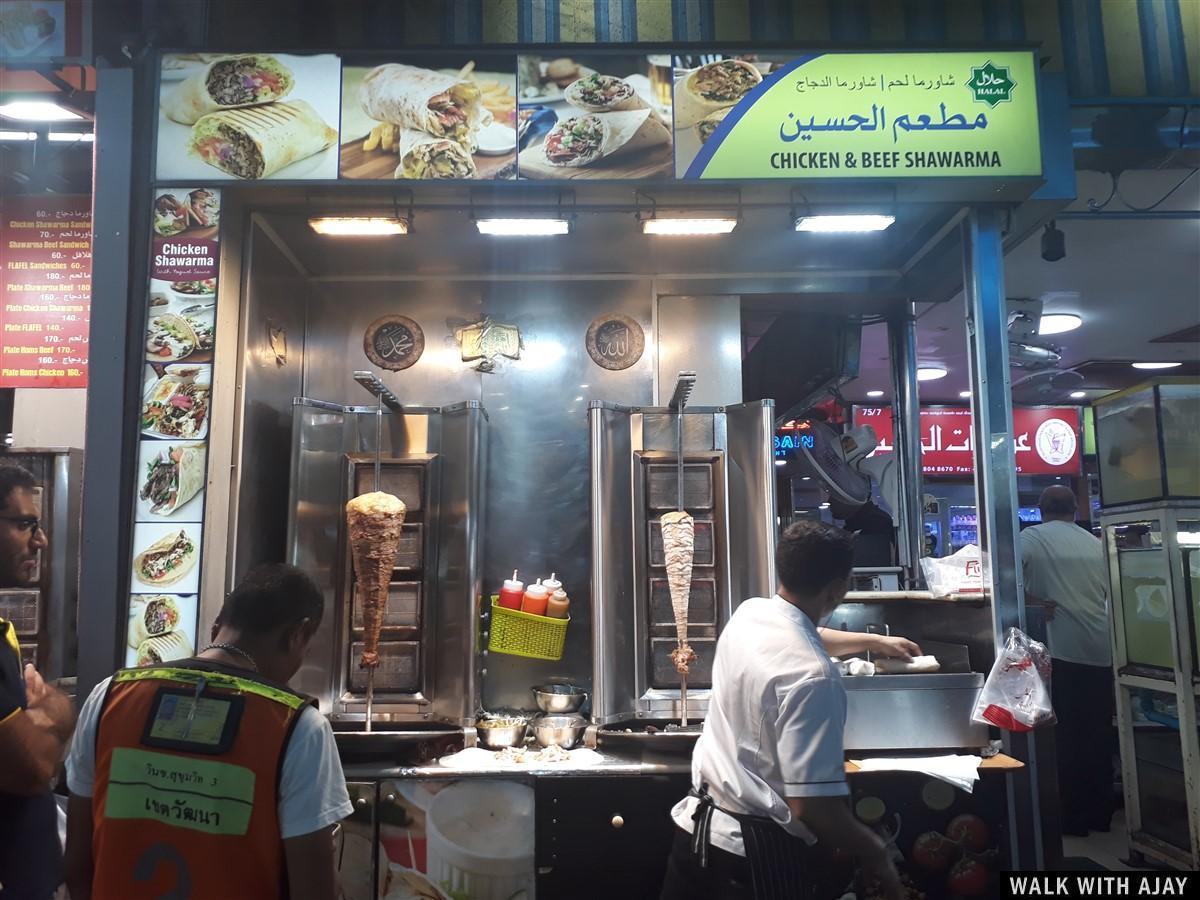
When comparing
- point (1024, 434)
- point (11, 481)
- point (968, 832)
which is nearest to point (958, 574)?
point (968, 832)

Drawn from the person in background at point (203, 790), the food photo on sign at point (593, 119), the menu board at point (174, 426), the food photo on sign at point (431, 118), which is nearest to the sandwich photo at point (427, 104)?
the food photo on sign at point (431, 118)

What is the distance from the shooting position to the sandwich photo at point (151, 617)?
3.92 metres

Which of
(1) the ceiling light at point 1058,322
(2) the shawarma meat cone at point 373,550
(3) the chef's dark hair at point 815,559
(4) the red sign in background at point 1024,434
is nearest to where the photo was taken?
(3) the chef's dark hair at point 815,559

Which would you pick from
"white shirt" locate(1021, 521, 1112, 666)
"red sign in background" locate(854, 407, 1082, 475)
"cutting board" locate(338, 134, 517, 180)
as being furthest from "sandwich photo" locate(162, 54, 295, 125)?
"red sign in background" locate(854, 407, 1082, 475)

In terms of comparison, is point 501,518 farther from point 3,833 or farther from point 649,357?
point 3,833

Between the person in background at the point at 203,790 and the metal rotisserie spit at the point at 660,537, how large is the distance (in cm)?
241

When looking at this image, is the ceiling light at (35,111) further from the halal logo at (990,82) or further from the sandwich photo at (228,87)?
the halal logo at (990,82)

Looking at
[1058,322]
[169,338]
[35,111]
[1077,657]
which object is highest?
[35,111]

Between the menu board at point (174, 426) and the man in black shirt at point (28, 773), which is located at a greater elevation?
the menu board at point (174, 426)

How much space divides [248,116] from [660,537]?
9.23 feet

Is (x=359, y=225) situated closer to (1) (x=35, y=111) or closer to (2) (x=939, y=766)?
(1) (x=35, y=111)

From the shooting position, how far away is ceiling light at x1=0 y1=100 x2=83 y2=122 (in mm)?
4488

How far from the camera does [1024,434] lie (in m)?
12.4

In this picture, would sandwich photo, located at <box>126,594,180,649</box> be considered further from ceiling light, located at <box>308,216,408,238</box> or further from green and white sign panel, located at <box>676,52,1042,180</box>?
green and white sign panel, located at <box>676,52,1042,180</box>
